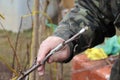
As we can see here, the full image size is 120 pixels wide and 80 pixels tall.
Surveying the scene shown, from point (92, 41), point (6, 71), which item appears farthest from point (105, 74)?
point (6, 71)

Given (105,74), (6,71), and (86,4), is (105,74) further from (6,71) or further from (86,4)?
(6,71)

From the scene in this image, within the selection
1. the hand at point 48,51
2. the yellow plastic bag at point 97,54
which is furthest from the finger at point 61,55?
the yellow plastic bag at point 97,54

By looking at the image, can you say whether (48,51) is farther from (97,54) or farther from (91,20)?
(97,54)

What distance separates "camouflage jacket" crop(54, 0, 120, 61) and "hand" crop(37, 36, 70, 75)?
0.23ft

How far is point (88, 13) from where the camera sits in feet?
4.71

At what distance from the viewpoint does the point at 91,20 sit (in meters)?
1.43

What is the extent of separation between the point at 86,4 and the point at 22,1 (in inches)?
169

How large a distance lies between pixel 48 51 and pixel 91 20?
0.25 m

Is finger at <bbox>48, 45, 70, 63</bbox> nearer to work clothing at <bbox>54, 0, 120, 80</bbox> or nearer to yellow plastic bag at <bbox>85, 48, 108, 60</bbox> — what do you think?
work clothing at <bbox>54, 0, 120, 80</bbox>

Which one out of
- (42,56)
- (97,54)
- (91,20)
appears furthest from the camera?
(97,54)

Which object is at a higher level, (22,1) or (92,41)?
(92,41)

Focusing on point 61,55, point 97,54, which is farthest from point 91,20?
point 97,54

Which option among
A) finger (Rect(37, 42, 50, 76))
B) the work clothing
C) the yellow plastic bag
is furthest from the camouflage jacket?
the yellow plastic bag

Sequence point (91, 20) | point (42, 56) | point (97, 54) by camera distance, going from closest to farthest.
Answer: point (42, 56)
point (91, 20)
point (97, 54)
